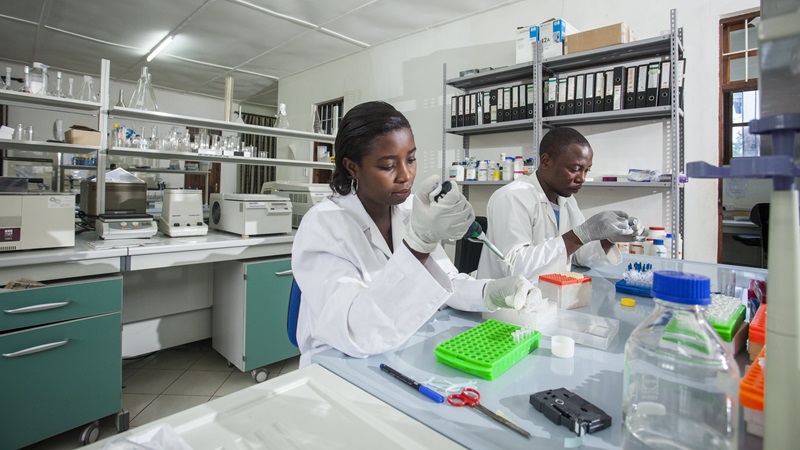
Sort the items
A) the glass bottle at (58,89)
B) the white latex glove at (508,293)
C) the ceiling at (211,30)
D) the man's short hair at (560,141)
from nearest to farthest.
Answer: the white latex glove at (508,293) → the man's short hair at (560,141) → the glass bottle at (58,89) → the ceiling at (211,30)

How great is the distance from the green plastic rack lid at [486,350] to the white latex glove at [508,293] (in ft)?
0.23

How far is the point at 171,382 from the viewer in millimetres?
2336

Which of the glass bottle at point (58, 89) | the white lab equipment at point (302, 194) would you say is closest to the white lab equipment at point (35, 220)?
the glass bottle at point (58, 89)

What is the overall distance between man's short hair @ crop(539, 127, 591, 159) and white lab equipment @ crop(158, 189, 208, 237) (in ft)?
6.22

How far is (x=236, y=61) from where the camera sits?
4.81 m

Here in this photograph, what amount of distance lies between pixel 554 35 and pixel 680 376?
271 centimetres

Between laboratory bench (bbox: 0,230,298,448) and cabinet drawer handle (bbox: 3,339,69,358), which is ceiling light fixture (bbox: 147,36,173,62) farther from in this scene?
cabinet drawer handle (bbox: 3,339,69,358)

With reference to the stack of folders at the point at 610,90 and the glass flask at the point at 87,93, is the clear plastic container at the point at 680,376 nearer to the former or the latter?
the stack of folders at the point at 610,90

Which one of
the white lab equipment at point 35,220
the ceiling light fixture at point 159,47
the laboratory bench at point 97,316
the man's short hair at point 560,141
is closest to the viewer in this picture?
the laboratory bench at point 97,316

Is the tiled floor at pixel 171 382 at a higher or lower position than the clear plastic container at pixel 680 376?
lower

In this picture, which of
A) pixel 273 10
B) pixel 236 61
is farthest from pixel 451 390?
pixel 236 61

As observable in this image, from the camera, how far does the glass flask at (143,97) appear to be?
2.36 m

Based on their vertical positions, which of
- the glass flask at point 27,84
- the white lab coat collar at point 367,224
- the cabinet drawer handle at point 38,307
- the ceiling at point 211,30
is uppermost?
the ceiling at point 211,30

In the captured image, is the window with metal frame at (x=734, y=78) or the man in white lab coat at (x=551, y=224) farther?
the window with metal frame at (x=734, y=78)
